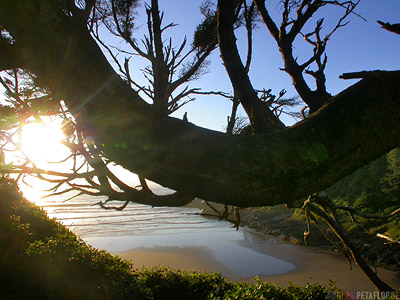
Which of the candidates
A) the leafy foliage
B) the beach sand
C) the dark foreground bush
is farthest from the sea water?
the leafy foliage

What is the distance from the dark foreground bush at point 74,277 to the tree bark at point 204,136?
3.30 meters

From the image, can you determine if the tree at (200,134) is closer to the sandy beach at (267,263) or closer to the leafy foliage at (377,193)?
the sandy beach at (267,263)

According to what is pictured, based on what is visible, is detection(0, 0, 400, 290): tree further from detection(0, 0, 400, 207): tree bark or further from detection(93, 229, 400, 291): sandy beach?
detection(93, 229, 400, 291): sandy beach

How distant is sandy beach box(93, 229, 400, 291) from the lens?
11.0m

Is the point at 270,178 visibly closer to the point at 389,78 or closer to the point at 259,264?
the point at 389,78

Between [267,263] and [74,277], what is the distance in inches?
423

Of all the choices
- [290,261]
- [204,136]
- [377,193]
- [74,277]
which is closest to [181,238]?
[290,261]

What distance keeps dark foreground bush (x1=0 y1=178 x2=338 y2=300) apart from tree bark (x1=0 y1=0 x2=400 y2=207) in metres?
3.30

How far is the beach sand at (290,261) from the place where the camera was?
10703 millimetres

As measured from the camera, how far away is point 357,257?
7.55 feet

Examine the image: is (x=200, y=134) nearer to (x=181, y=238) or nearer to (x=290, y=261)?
(x=290, y=261)

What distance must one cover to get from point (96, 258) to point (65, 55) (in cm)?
560

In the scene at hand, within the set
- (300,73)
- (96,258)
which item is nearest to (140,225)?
(96,258)

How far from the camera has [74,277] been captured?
16.6ft
